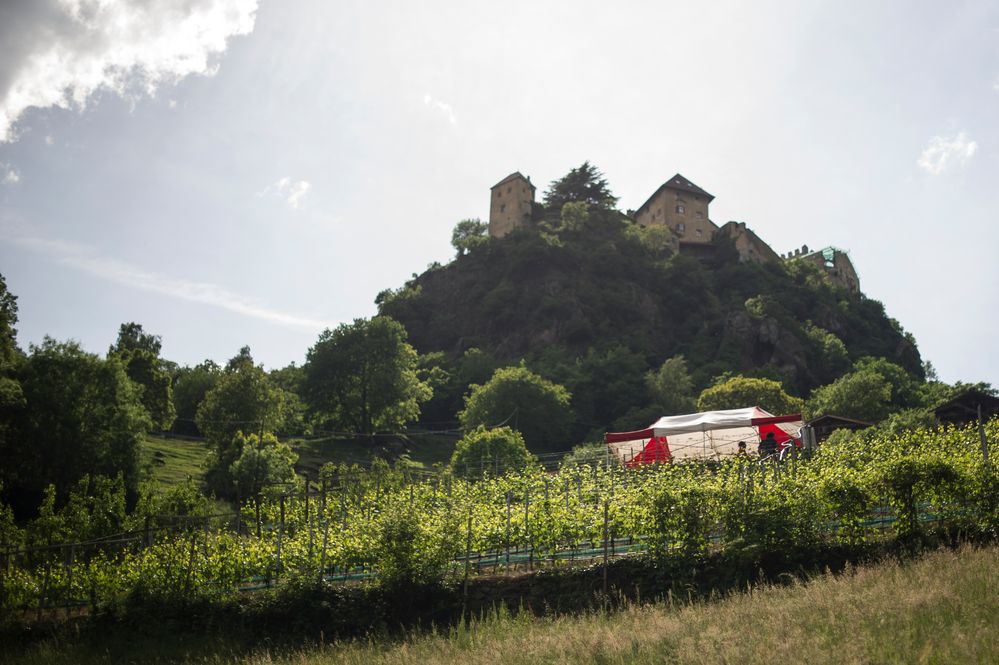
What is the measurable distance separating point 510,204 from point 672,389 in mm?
46597

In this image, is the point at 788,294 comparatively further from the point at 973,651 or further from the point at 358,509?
the point at 973,651

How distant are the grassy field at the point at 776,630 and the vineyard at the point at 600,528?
1.30 m

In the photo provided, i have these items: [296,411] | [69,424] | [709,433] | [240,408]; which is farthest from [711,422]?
[296,411]

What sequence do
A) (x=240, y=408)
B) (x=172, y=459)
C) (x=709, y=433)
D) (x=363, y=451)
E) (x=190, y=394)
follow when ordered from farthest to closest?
(x=190, y=394) → (x=363, y=451) → (x=240, y=408) → (x=172, y=459) → (x=709, y=433)

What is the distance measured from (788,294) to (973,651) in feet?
274

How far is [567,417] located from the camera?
57812 millimetres

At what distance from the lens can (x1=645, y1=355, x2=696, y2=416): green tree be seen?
2288 inches

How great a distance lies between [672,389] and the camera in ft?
199

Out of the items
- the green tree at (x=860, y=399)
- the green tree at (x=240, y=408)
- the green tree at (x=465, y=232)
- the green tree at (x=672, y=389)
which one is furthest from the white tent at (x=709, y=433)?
the green tree at (x=465, y=232)

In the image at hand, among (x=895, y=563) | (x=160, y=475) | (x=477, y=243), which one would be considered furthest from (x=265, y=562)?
(x=477, y=243)

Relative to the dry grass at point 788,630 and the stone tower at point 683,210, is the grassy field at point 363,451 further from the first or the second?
the stone tower at point 683,210

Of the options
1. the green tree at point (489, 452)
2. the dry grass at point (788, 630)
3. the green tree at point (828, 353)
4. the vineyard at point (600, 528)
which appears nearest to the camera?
the dry grass at point (788, 630)

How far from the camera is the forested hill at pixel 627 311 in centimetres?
7144

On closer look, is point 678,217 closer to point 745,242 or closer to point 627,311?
point 745,242
